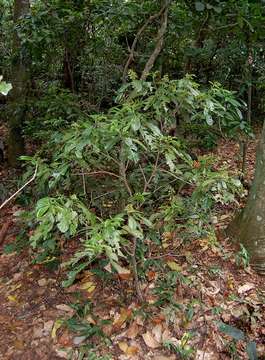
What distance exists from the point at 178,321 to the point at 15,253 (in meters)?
1.90

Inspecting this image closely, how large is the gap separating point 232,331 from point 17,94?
422 cm

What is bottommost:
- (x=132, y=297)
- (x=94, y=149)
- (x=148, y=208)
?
(x=132, y=297)

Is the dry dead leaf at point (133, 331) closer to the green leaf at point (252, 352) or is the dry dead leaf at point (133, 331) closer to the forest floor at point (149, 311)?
the forest floor at point (149, 311)

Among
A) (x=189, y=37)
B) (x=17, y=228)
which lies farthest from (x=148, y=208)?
(x=189, y=37)

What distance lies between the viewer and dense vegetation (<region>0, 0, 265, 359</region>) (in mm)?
2344

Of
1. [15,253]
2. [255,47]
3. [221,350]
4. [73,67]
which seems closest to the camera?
[221,350]

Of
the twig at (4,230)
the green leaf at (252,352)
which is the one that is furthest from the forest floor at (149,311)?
the twig at (4,230)

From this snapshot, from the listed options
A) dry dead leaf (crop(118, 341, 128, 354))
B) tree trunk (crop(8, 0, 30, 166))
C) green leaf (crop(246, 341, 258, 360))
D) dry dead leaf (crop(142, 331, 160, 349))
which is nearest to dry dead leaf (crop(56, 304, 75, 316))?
dry dead leaf (crop(118, 341, 128, 354))

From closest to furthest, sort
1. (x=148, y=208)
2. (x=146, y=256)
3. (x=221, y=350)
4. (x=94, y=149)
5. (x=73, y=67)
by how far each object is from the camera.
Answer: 1. (x=94, y=149)
2. (x=221, y=350)
3. (x=148, y=208)
4. (x=146, y=256)
5. (x=73, y=67)

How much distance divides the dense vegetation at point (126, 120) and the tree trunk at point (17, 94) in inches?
0.7

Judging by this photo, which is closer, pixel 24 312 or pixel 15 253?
pixel 24 312

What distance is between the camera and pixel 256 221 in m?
3.46

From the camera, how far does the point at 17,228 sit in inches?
182

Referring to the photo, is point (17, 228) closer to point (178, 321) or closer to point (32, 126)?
point (32, 126)
